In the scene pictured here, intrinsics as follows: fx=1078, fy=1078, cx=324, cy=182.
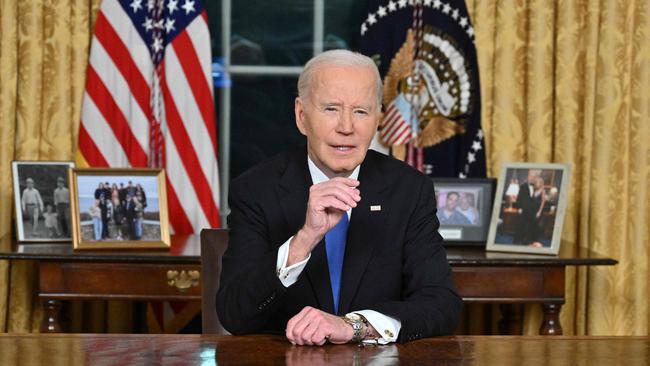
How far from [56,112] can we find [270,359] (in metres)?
2.90

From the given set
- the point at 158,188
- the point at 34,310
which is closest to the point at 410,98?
the point at 158,188

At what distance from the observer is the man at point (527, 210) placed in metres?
4.36

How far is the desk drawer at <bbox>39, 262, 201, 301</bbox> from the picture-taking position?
412cm

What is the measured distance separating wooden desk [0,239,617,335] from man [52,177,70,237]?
216 mm

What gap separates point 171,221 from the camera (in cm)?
480

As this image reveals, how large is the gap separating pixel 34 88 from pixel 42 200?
0.55 m

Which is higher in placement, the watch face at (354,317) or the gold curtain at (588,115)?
the gold curtain at (588,115)

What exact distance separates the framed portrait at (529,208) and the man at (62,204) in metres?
1.73

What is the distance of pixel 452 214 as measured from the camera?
14.8 feet

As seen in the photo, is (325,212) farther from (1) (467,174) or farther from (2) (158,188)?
(1) (467,174)

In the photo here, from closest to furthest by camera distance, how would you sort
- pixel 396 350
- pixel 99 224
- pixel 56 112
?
pixel 396 350 → pixel 99 224 → pixel 56 112

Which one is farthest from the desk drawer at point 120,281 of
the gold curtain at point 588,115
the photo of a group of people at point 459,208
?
the gold curtain at point 588,115

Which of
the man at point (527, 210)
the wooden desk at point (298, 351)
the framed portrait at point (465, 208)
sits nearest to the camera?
the wooden desk at point (298, 351)

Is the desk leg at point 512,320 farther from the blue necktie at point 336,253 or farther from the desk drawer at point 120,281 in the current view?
the blue necktie at point 336,253
